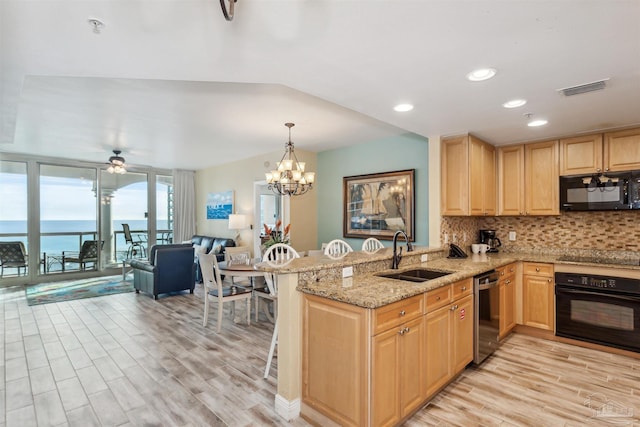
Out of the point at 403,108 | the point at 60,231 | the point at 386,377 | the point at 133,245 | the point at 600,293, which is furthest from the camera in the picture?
the point at 133,245

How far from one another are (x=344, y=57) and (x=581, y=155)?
11.0 feet

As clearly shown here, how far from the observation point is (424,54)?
1918mm

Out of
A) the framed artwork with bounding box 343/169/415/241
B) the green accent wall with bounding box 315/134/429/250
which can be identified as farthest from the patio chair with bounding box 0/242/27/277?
the framed artwork with bounding box 343/169/415/241

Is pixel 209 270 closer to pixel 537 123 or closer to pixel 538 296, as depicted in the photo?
pixel 538 296

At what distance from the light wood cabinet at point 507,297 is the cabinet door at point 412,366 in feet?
5.30

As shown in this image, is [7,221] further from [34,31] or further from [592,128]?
[592,128]

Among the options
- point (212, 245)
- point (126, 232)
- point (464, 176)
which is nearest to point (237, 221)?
point (212, 245)

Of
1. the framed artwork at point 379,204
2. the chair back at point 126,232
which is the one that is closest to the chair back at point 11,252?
the chair back at point 126,232

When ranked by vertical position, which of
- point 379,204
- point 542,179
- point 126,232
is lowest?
point 126,232

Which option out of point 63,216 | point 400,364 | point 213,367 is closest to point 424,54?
point 400,364

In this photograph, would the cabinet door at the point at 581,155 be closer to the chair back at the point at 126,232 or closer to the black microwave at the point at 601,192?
the black microwave at the point at 601,192

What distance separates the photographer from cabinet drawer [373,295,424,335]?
1.86m

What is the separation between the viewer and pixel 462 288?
2.70 m

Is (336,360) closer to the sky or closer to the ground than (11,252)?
closer to the ground
